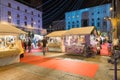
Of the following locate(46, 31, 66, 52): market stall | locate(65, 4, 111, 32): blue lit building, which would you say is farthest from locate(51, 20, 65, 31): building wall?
locate(46, 31, 66, 52): market stall

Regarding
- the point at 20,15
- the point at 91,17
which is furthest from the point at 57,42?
the point at 91,17

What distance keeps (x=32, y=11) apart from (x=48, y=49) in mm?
22491

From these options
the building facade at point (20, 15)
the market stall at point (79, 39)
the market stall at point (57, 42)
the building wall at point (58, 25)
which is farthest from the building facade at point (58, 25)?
the market stall at point (79, 39)

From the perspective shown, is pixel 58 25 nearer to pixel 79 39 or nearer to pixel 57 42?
pixel 57 42

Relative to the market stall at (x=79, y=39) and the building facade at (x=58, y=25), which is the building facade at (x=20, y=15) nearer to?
the building facade at (x=58, y=25)

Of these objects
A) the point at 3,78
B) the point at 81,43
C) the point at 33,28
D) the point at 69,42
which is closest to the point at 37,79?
the point at 3,78

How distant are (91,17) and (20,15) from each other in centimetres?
2471

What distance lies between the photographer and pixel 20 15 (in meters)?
32.1

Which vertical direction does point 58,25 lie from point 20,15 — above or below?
above

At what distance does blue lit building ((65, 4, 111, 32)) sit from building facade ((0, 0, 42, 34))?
48.0ft

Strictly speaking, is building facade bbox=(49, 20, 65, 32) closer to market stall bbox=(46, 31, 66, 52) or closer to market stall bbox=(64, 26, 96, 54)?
market stall bbox=(46, 31, 66, 52)

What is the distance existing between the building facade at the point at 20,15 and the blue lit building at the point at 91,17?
1464 centimetres

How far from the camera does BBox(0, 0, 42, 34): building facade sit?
90.2ft

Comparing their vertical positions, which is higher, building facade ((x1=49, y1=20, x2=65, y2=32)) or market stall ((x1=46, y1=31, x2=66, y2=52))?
building facade ((x1=49, y1=20, x2=65, y2=32))
